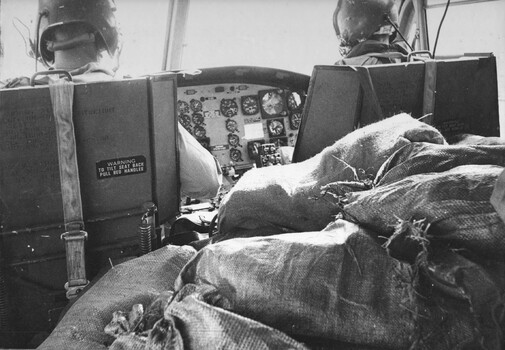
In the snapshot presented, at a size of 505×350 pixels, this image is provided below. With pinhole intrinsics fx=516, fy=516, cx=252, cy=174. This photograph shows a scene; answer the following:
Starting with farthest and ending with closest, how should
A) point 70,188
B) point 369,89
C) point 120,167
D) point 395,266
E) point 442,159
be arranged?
point 369,89 → point 120,167 → point 70,188 → point 442,159 → point 395,266

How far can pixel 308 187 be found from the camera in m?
1.52

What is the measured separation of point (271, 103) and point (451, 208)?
362 centimetres

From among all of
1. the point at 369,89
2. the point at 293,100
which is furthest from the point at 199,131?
the point at 369,89

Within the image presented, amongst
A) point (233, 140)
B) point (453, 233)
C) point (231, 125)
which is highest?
point (453, 233)

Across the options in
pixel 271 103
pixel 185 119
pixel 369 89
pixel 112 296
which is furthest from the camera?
pixel 271 103

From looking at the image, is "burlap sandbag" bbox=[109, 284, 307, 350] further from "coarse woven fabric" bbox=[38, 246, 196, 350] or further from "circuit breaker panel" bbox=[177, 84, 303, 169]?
"circuit breaker panel" bbox=[177, 84, 303, 169]

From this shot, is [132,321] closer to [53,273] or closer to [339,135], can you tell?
[53,273]

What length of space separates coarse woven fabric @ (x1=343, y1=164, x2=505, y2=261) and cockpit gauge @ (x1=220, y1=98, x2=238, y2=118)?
11.0 ft

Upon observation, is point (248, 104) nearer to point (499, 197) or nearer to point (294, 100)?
point (294, 100)

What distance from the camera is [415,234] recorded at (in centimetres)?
97

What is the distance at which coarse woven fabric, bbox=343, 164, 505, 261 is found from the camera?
96cm

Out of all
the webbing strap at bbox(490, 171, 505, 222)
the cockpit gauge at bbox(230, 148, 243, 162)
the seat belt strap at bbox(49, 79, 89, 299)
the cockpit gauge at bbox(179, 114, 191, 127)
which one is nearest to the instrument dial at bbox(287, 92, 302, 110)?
the cockpit gauge at bbox(230, 148, 243, 162)

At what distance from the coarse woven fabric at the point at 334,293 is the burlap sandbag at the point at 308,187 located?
34 cm

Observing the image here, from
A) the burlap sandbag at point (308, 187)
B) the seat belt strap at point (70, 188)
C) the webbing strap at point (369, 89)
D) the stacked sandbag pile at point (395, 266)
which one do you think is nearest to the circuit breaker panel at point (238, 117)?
the webbing strap at point (369, 89)
